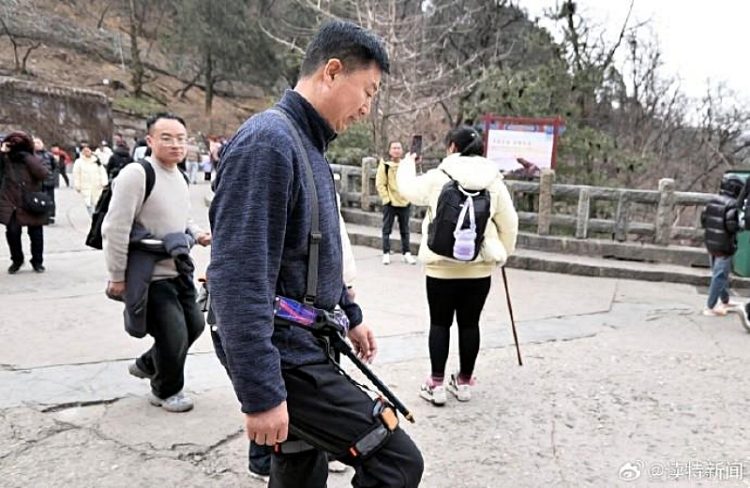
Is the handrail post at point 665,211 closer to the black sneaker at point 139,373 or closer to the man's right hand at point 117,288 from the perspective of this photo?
the black sneaker at point 139,373

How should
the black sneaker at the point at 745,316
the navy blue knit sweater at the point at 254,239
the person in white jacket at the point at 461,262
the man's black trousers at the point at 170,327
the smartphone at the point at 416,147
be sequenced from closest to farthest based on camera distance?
the navy blue knit sweater at the point at 254,239 < the man's black trousers at the point at 170,327 < the person in white jacket at the point at 461,262 < the smartphone at the point at 416,147 < the black sneaker at the point at 745,316

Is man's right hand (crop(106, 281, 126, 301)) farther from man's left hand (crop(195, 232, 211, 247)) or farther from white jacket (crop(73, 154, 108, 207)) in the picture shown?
white jacket (crop(73, 154, 108, 207))

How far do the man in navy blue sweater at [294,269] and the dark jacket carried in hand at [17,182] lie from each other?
646 cm

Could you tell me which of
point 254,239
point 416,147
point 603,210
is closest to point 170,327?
point 254,239

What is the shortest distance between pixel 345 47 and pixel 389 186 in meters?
7.05

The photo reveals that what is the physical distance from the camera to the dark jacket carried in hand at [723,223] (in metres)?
5.91

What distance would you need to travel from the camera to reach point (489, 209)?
11.9ft

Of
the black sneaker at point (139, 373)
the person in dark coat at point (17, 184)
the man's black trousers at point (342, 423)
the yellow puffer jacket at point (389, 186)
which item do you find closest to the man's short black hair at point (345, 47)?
the man's black trousers at point (342, 423)

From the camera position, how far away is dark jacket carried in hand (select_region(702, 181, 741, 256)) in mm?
5914

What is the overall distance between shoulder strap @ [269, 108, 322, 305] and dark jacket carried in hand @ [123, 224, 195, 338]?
1833mm

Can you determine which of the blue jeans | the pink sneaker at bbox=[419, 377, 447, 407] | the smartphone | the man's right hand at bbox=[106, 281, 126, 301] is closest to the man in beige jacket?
the smartphone

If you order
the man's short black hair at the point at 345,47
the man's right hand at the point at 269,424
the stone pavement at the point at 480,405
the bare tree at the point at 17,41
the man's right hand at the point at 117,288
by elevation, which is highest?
the bare tree at the point at 17,41

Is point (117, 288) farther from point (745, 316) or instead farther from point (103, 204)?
point (745, 316)

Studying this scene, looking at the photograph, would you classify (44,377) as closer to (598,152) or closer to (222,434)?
(222,434)
